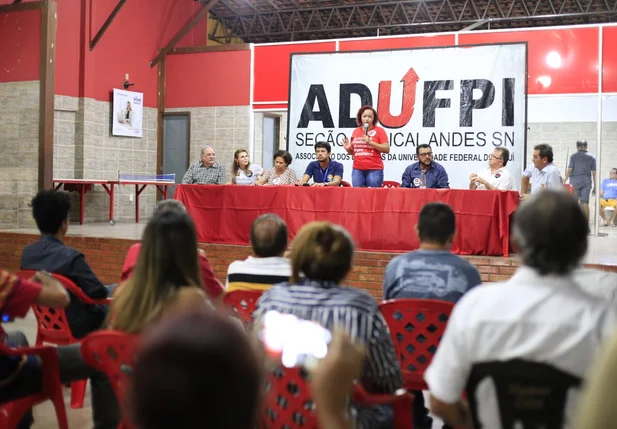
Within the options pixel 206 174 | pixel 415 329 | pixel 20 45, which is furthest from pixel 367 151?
pixel 20 45

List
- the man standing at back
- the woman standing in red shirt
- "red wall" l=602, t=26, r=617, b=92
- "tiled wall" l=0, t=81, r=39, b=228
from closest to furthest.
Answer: the woman standing in red shirt, "red wall" l=602, t=26, r=617, b=92, the man standing at back, "tiled wall" l=0, t=81, r=39, b=228

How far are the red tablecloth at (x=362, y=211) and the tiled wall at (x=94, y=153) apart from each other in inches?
190

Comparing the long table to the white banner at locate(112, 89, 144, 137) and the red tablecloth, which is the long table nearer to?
the white banner at locate(112, 89, 144, 137)

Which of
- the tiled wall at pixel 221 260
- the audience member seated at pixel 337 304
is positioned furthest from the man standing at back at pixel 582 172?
the audience member seated at pixel 337 304

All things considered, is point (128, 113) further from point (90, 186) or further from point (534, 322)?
point (534, 322)

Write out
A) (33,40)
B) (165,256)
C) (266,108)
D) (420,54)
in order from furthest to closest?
(266,108) → (33,40) → (420,54) → (165,256)

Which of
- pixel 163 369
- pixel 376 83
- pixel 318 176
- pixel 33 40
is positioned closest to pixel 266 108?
pixel 376 83

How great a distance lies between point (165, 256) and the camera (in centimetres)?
216

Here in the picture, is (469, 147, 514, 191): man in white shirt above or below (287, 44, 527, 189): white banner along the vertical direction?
below

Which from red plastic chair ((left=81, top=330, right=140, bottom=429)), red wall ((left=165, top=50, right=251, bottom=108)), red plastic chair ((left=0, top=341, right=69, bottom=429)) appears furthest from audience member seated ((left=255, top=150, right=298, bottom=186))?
red plastic chair ((left=81, top=330, right=140, bottom=429))

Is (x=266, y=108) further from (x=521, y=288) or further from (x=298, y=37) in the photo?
(x=521, y=288)

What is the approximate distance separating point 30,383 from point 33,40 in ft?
32.0

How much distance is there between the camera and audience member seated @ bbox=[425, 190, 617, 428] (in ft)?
5.04

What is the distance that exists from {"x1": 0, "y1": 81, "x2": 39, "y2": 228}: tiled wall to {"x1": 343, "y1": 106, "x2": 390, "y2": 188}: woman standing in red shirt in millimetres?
5557
